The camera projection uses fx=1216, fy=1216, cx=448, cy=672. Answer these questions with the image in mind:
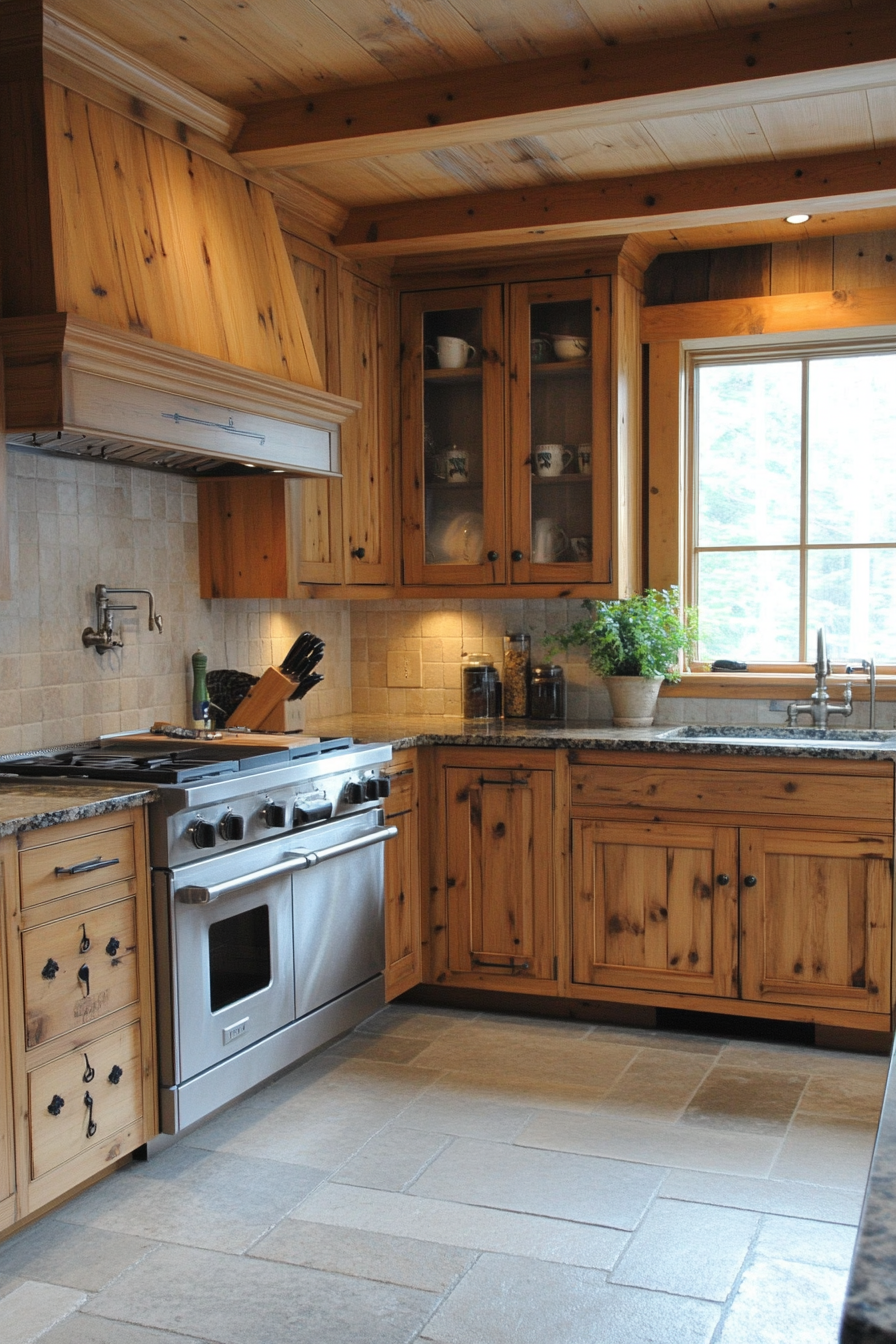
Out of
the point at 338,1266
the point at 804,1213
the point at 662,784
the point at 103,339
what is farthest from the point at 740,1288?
the point at 103,339

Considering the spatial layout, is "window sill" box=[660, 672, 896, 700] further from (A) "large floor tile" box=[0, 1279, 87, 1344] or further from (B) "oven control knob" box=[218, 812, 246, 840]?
(A) "large floor tile" box=[0, 1279, 87, 1344]

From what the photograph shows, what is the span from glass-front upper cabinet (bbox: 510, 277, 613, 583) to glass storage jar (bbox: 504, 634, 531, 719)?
1.12 feet

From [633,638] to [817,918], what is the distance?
1.13 meters

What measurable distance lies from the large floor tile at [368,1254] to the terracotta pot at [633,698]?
2119mm

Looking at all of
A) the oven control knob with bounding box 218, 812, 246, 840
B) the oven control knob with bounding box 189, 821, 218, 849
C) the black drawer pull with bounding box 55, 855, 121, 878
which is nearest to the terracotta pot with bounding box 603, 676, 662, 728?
the oven control knob with bounding box 218, 812, 246, 840

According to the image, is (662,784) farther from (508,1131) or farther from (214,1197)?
(214,1197)

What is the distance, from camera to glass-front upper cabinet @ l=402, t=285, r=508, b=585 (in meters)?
4.24

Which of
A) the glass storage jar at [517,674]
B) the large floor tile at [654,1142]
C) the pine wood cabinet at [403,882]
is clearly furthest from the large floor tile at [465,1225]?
the glass storage jar at [517,674]

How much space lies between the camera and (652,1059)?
359 cm

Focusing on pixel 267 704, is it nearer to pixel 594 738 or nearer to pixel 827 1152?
pixel 594 738

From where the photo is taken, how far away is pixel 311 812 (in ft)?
10.8

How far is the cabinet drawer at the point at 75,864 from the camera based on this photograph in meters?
2.44

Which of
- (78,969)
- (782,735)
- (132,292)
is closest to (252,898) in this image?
(78,969)

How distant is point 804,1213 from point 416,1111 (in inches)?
40.4
